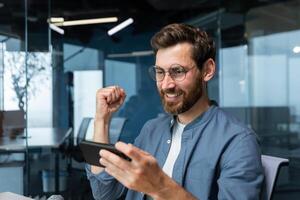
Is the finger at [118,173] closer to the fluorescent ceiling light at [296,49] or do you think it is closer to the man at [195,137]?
the man at [195,137]

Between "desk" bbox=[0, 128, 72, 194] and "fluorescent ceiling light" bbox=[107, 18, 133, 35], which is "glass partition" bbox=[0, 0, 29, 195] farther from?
"fluorescent ceiling light" bbox=[107, 18, 133, 35]

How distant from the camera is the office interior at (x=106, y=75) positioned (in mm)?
3846

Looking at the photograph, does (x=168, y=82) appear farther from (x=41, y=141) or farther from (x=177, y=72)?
(x=41, y=141)

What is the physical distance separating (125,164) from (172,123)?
0.55 meters

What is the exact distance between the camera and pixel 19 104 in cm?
382

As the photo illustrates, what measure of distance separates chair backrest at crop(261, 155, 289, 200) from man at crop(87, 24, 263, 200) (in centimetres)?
11

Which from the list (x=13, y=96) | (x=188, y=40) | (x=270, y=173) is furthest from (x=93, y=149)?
(x=13, y=96)

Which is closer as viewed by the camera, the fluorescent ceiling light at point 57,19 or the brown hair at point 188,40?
the brown hair at point 188,40

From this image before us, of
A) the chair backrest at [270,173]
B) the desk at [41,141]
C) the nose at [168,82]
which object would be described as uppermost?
the nose at [168,82]

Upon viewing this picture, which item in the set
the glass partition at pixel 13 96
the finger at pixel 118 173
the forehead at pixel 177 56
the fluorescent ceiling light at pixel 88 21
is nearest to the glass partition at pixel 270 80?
the fluorescent ceiling light at pixel 88 21

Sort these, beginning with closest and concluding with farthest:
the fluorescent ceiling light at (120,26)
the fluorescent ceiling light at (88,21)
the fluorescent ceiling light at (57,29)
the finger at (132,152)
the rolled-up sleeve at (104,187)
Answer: the finger at (132,152), the rolled-up sleeve at (104,187), the fluorescent ceiling light at (57,29), the fluorescent ceiling light at (88,21), the fluorescent ceiling light at (120,26)

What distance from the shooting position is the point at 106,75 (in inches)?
172

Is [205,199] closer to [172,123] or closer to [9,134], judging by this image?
[172,123]

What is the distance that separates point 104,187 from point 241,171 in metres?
0.47
